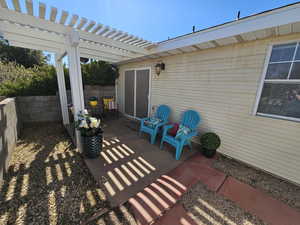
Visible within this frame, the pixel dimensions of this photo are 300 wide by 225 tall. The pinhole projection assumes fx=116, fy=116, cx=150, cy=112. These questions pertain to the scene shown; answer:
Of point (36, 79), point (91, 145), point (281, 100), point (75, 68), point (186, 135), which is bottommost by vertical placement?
point (91, 145)

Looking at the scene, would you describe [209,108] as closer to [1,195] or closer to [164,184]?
[164,184]

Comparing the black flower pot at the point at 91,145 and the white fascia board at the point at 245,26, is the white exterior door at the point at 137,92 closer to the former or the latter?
the white fascia board at the point at 245,26

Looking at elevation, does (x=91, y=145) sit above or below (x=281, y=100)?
below

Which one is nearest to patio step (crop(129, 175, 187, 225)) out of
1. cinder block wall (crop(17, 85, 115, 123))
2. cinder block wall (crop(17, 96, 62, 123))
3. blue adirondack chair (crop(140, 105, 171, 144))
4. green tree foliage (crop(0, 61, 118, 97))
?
blue adirondack chair (crop(140, 105, 171, 144))

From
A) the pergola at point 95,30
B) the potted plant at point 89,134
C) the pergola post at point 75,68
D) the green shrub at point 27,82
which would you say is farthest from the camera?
the green shrub at point 27,82

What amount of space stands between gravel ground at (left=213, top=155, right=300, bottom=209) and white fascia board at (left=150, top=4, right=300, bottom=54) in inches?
94.8

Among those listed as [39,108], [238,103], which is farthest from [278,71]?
[39,108]

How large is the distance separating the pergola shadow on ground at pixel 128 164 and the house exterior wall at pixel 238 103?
0.96 m

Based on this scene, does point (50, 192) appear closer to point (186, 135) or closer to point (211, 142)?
point (186, 135)

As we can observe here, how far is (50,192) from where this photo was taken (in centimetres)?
161

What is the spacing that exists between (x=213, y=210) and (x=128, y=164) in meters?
1.47

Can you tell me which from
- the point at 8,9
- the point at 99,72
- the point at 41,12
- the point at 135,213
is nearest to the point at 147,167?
the point at 135,213

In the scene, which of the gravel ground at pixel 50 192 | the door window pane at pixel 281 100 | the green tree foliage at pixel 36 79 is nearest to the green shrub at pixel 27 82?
the green tree foliage at pixel 36 79

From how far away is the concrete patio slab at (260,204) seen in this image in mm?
1423
